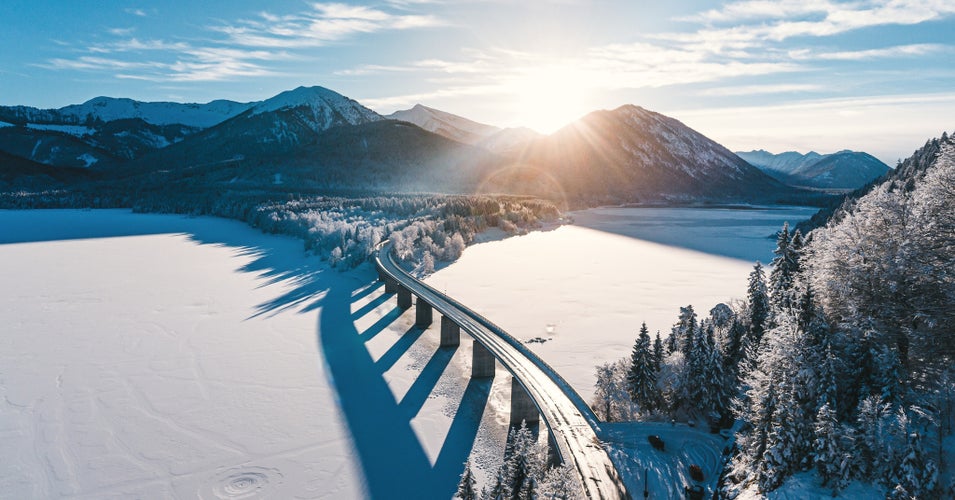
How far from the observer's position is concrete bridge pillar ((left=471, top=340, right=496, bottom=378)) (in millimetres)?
38750

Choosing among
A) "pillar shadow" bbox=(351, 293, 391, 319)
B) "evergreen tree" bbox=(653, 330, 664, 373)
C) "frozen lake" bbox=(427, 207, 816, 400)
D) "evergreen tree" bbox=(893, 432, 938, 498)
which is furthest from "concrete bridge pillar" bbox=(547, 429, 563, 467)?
"pillar shadow" bbox=(351, 293, 391, 319)

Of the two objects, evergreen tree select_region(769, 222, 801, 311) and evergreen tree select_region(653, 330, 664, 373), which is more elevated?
evergreen tree select_region(769, 222, 801, 311)

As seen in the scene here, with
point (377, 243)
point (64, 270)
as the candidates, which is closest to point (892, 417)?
point (377, 243)

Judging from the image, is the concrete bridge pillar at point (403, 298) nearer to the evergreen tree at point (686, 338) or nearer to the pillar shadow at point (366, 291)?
the pillar shadow at point (366, 291)

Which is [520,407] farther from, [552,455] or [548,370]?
[552,455]

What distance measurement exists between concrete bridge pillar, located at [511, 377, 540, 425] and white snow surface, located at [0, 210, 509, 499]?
1249 mm

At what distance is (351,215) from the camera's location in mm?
130500

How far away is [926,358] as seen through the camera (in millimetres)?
19266

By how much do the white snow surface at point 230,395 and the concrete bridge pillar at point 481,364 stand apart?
860 mm

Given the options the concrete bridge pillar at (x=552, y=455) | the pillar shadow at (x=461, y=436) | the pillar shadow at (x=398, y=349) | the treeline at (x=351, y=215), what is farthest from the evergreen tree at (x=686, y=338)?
the treeline at (x=351, y=215)

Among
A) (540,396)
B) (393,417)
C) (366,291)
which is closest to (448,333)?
(393,417)

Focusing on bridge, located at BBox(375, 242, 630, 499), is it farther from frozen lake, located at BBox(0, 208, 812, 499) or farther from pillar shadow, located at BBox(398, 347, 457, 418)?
frozen lake, located at BBox(0, 208, 812, 499)

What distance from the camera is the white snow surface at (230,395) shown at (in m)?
26.9

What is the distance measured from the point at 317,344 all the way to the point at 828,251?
39.8 metres
